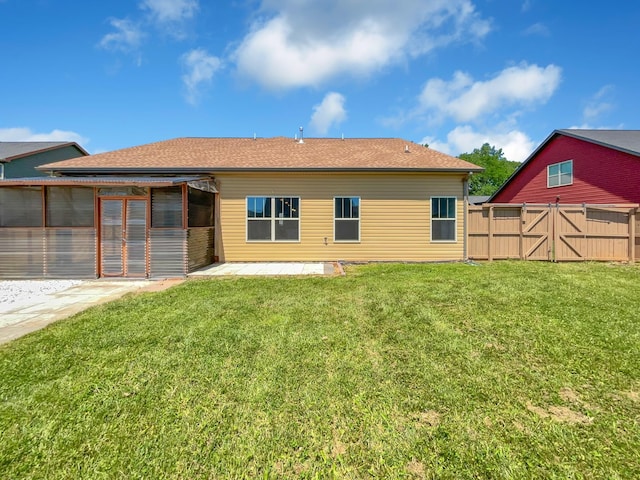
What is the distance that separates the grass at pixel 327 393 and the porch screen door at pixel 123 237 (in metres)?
3.13

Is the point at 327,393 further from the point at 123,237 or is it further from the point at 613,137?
the point at 613,137

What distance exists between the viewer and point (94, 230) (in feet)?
24.0

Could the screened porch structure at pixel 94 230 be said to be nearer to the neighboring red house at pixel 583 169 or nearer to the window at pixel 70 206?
the window at pixel 70 206

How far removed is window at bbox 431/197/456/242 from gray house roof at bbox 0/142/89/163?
24.1 m

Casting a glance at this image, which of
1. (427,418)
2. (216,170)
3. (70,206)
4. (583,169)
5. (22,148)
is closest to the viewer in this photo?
(427,418)

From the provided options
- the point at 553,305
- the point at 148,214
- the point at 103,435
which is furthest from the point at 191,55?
the point at 553,305


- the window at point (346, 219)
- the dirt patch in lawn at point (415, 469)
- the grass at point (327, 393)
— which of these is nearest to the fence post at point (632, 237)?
the grass at point (327, 393)

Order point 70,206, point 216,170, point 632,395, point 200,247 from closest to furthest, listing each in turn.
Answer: point 632,395 → point 70,206 → point 200,247 → point 216,170

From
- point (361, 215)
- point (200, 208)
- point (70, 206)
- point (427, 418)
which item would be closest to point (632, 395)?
point (427, 418)

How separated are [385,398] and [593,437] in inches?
54.0

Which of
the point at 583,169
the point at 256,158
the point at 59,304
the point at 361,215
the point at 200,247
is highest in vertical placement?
the point at 583,169

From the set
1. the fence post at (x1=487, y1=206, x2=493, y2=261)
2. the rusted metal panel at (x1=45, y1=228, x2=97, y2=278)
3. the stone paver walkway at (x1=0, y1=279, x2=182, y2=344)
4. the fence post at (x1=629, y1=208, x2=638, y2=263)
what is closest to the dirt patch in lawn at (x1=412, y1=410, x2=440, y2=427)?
the stone paver walkway at (x1=0, y1=279, x2=182, y2=344)

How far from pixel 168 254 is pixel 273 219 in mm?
3445

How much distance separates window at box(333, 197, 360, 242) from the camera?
963 cm
